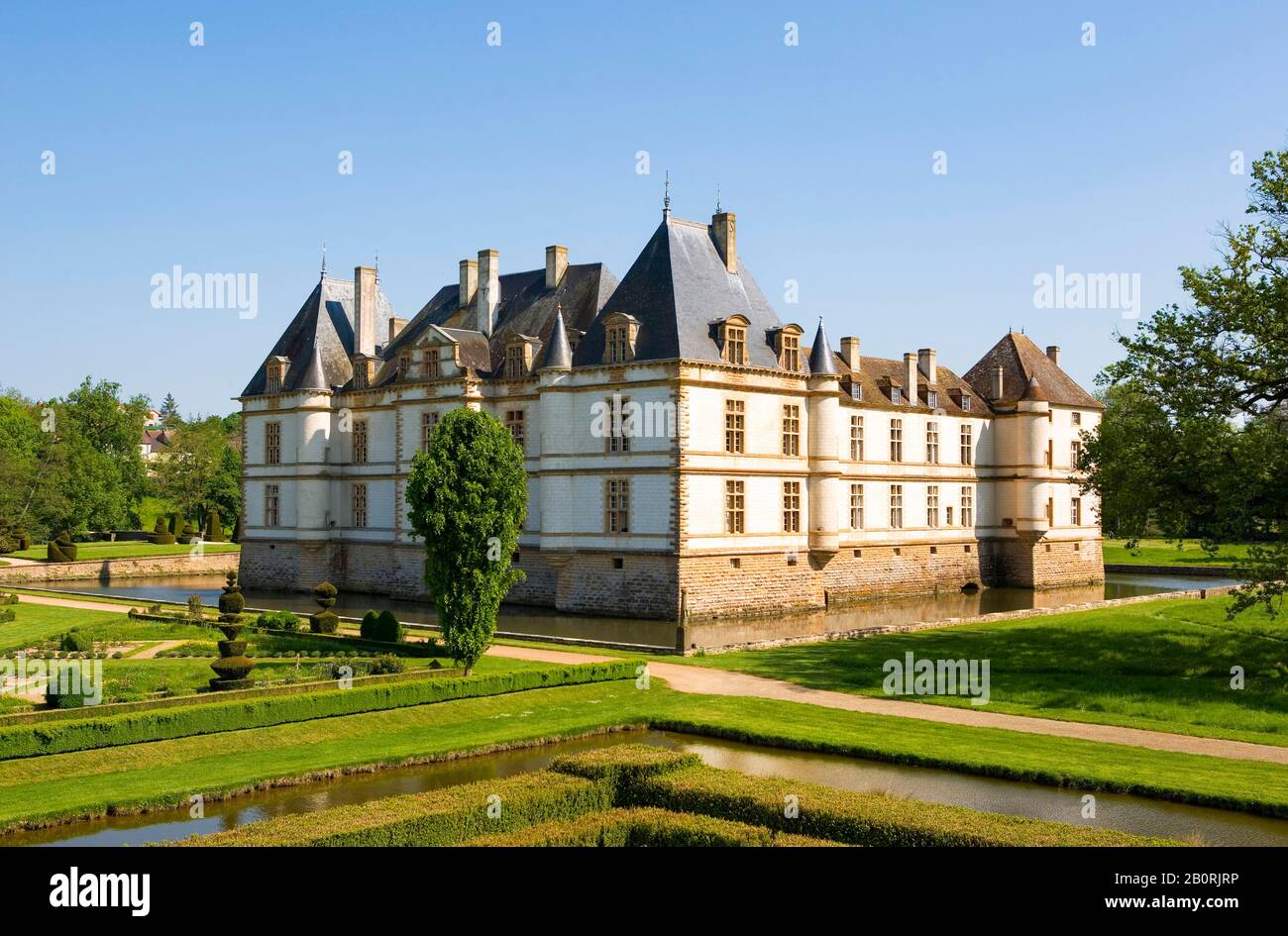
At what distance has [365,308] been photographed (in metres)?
54.0

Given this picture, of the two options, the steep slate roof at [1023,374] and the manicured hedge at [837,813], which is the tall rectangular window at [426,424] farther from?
the manicured hedge at [837,813]

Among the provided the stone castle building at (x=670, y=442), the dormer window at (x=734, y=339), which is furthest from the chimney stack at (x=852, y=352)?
→ the dormer window at (x=734, y=339)

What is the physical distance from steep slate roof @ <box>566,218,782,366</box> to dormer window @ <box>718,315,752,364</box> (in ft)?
0.93

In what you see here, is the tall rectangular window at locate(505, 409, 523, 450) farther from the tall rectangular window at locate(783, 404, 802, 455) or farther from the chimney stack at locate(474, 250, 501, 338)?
the tall rectangular window at locate(783, 404, 802, 455)

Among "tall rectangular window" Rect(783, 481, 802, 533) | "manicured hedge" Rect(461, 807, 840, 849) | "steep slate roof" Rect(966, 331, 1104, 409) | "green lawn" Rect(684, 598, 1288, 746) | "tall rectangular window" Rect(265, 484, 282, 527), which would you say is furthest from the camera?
"steep slate roof" Rect(966, 331, 1104, 409)

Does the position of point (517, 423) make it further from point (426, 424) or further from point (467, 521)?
point (467, 521)

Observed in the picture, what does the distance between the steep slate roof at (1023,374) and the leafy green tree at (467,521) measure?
115ft

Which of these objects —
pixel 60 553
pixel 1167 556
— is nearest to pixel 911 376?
pixel 1167 556

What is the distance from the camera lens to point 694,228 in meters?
45.1

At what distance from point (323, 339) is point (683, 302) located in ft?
67.2

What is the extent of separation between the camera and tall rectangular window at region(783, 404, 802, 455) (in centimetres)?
4506

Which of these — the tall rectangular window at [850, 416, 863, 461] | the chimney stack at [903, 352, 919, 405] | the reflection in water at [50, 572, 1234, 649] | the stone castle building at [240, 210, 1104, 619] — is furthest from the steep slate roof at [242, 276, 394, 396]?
the chimney stack at [903, 352, 919, 405]

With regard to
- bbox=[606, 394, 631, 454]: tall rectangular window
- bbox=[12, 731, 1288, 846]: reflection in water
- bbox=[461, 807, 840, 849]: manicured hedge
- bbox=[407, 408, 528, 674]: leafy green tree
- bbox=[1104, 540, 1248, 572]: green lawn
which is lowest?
bbox=[12, 731, 1288, 846]: reflection in water
